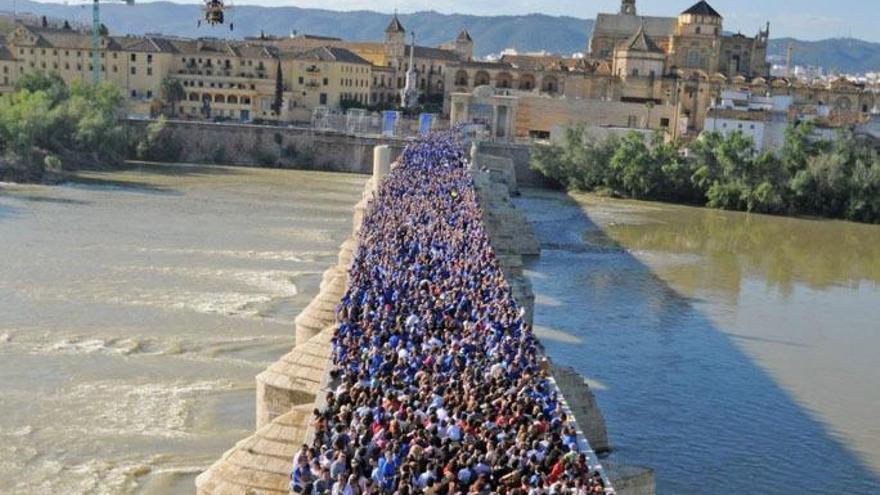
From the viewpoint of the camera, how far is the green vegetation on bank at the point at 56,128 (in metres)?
50.5

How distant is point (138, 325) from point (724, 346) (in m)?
11.5

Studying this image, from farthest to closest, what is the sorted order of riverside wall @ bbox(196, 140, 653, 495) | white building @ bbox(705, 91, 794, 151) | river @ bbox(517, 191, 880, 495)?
white building @ bbox(705, 91, 794, 151) < river @ bbox(517, 191, 880, 495) < riverside wall @ bbox(196, 140, 653, 495)

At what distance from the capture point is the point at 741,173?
5238cm

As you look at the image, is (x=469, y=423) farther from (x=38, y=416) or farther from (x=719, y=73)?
(x=719, y=73)

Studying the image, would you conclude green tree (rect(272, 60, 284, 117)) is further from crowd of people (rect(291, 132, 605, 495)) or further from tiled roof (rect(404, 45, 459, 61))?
crowd of people (rect(291, 132, 605, 495))

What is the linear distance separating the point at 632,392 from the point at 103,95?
46843 mm

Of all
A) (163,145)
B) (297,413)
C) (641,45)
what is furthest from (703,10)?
(297,413)

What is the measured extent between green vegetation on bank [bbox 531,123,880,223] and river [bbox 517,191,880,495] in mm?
6130

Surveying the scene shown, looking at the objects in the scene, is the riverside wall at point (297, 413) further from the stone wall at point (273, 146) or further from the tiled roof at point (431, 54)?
the tiled roof at point (431, 54)

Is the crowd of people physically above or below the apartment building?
below

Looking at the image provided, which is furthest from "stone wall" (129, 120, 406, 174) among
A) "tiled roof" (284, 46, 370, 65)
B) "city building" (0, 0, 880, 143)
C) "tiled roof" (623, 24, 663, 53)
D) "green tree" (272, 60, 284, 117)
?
"tiled roof" (623, 24, 663, 53)

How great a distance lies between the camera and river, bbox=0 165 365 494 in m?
16.2

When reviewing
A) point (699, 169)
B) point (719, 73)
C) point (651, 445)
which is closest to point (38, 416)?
point (651, 445)

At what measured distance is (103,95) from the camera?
6147cm
